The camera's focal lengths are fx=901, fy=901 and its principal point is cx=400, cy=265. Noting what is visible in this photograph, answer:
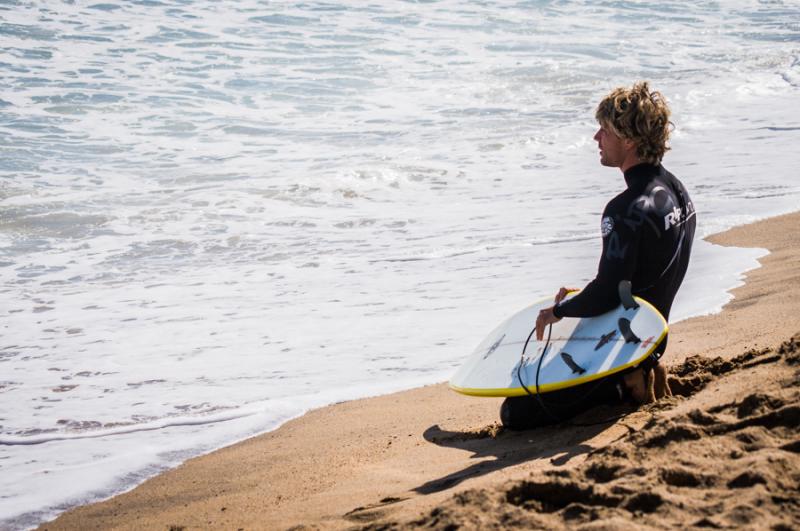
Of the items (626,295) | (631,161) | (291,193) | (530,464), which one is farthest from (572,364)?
(291,193)

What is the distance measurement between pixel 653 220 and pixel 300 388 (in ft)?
7.43

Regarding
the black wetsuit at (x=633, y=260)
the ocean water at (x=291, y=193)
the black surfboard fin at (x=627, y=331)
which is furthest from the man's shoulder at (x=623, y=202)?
the ocean water at (x=291, y=193)

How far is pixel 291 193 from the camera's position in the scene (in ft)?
32.8

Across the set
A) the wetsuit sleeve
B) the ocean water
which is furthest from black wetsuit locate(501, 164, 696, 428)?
the ocean water

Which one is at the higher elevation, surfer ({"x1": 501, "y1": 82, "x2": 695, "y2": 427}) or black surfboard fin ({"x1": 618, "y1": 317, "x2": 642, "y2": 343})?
surfer ({"x1": 501, "y1": 82, "x2": 695, "y2": 427})

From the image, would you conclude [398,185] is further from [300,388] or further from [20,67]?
[20,67]

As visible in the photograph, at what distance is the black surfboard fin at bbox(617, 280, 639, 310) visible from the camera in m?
3.37

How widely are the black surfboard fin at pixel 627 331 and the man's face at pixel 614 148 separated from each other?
0.61 m

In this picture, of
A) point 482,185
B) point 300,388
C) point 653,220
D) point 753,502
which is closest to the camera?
point 753,502

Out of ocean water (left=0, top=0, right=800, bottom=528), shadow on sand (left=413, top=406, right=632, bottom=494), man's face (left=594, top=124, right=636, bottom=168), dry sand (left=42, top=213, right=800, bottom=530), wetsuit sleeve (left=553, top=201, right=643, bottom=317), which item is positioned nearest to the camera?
dry sand (left=42, top=213, right=800, bottom=530)

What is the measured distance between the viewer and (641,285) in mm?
3512

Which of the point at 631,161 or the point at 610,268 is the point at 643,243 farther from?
the point at 631,161

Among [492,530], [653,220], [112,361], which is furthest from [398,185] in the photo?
[492,530]

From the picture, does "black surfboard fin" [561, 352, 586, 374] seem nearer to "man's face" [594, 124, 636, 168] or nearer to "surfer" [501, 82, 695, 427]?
"surfer" [501, 82, 695, 427]
